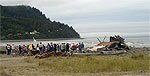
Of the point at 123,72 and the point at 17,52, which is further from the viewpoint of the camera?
the point at 17,52

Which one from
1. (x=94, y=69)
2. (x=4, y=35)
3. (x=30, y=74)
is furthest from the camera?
(x=4, y=35)

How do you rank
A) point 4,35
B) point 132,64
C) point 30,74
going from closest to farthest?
1. point 30,74
2. point 132,64
3. point 4,35

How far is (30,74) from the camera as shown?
22.1m

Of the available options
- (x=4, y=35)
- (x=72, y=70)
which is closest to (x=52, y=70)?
(x=72, y=70)

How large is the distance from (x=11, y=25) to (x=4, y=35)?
37.0 feet

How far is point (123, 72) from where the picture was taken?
22.9 meters

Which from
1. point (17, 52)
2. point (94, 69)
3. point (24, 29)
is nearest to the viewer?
point (94, 69)

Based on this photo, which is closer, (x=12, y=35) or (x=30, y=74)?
(x=30, y=74)

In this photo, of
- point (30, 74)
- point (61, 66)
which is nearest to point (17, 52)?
point (61, 66)

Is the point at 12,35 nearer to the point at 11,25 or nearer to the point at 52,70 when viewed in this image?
the point at 11,25

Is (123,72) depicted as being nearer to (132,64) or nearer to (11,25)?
(132,64)

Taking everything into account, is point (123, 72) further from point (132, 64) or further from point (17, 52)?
point (17, 52)

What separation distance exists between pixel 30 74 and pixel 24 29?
176 m

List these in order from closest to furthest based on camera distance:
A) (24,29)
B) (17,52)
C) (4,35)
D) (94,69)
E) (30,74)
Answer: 1. (30,74)
2. (94,69)
3. (17,52)
4. (4,35)
5. (24,29)
